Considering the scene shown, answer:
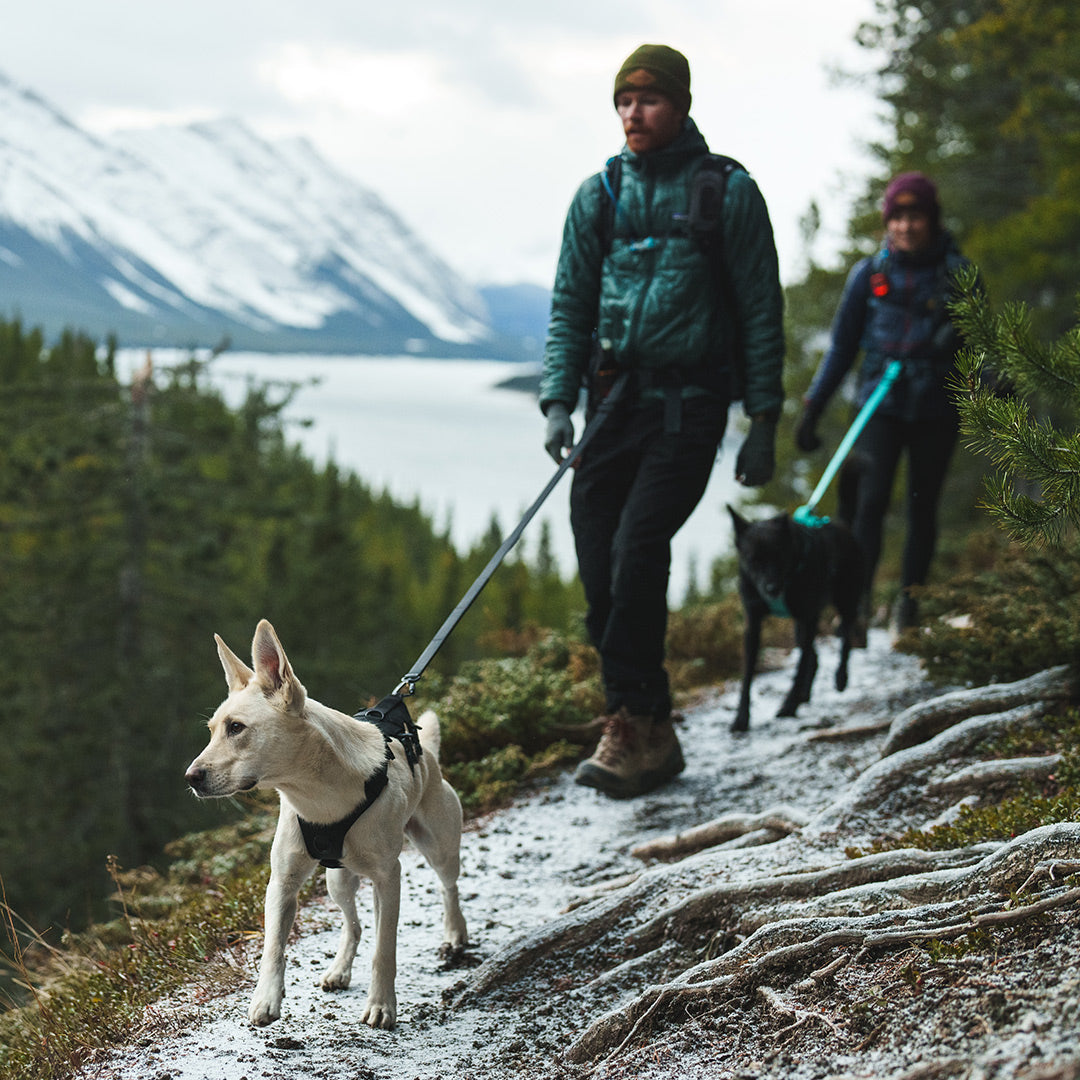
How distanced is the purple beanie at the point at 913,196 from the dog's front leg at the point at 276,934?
217 inches

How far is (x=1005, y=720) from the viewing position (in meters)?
4.87

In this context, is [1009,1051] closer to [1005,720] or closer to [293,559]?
[1005,720]

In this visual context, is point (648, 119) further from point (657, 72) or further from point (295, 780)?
point (295, 780)

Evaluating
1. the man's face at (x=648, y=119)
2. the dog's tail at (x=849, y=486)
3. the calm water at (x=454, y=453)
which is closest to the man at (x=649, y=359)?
the man's face at (x=648, y=119)

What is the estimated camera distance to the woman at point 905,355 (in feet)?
21.7

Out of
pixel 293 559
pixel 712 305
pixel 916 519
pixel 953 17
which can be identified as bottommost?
pixel 293 559

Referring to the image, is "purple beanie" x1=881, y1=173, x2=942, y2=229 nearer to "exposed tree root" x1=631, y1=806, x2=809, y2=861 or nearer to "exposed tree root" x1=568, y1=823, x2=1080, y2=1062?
"exposed tree root" x1=631, y1=806, x2=809, y2=861

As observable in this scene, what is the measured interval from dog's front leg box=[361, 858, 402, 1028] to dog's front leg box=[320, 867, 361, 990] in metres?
0.25

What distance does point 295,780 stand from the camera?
3129mm

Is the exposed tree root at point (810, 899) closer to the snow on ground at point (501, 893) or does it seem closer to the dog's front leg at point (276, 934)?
the snow on ground at point (501, 893)

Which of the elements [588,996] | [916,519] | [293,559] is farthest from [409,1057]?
[293,559]

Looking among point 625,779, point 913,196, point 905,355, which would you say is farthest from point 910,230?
point 625,779

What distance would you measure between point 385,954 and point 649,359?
10.0 ft

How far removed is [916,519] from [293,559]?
125 ft
